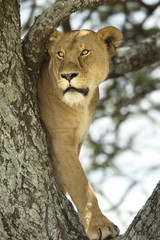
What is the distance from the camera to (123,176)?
7.15 meters

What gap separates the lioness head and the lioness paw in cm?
100

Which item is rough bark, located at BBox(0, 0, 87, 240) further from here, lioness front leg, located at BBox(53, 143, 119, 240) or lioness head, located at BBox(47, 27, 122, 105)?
lioness head, located at BBox(47, 27, 122, 105)

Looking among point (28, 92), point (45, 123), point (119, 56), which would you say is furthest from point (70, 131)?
point (119, 56)

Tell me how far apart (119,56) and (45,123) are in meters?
1.71

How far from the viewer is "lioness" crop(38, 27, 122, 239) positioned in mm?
3727

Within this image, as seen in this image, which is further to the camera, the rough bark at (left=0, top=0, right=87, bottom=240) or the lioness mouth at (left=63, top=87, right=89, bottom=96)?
the lioness mouth at (left=63, top=87, right=89, bottom=96)

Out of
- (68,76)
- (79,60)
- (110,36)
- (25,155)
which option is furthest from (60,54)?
(25,155)

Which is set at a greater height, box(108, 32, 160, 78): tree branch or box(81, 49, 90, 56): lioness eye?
box(108, 32, 160, 78): tree branch

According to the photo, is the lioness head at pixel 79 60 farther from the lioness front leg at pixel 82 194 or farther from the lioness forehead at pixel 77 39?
the lioness front leg at pixel 82 194

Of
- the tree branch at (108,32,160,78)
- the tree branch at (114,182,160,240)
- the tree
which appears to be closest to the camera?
the tree branch at (114,182,160,240)

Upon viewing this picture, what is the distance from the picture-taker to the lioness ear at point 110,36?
414 centimetres

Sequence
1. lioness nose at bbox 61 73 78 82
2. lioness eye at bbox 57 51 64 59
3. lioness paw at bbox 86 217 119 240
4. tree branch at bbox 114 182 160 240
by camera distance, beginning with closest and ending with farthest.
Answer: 1. tree branch at bbox 114 182 160 240
2. lioness paw at bbox 86 217 119 240
3. lioness nose at bbox 61 73 78 82
4. lioness eye at bbox 57 51 64 59

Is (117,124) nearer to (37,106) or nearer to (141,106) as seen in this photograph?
(141,106)

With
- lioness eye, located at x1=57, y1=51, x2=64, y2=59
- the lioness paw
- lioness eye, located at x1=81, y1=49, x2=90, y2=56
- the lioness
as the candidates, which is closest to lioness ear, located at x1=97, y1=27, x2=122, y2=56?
the lioness
